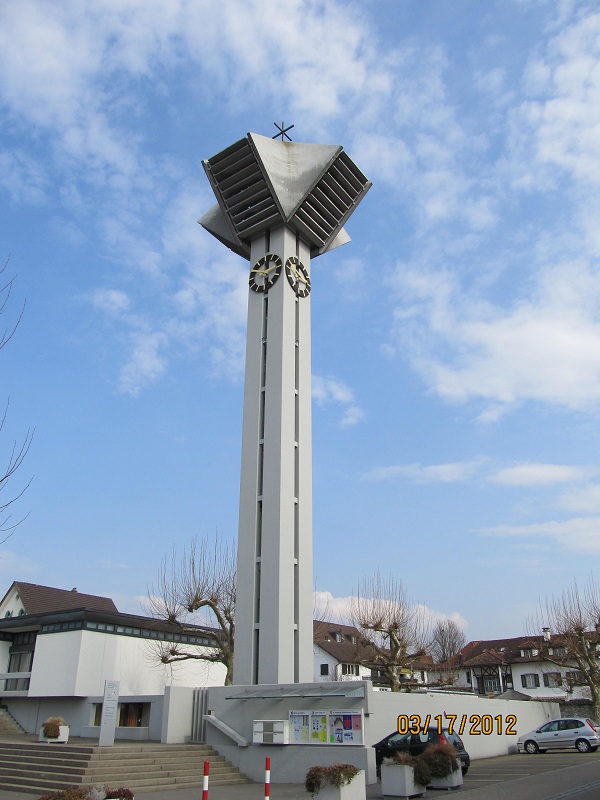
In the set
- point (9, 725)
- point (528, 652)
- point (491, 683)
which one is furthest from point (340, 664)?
point (9, 725)

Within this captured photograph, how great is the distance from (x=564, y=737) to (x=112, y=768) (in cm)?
2198

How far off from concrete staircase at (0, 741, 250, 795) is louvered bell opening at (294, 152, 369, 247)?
2377 centimetres

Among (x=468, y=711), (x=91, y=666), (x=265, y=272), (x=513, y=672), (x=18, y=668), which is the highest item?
(x=265, y=272)

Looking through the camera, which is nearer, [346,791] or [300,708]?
[346,791]

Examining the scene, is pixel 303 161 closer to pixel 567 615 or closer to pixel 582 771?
pixel 582 771

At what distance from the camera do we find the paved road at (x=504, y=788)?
16.8 meters

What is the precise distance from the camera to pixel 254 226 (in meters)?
33.3

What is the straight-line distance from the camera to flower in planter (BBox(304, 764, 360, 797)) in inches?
594

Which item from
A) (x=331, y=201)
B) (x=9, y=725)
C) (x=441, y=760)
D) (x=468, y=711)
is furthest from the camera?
(x=9, y=725)

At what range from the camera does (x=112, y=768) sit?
19969 mm

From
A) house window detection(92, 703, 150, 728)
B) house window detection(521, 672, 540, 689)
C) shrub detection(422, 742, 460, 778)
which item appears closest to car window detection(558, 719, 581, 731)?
shrub detection(422, 742, 460, 778)

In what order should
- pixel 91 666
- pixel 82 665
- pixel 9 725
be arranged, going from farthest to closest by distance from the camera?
pixel 9 725 → pixel 91 666 → pixel 82 665

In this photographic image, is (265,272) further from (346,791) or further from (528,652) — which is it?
(528,652)

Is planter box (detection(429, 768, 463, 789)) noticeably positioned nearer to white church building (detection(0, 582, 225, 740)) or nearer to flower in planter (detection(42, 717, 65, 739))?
flower in planter (detection(42, 717, 65, 739))
